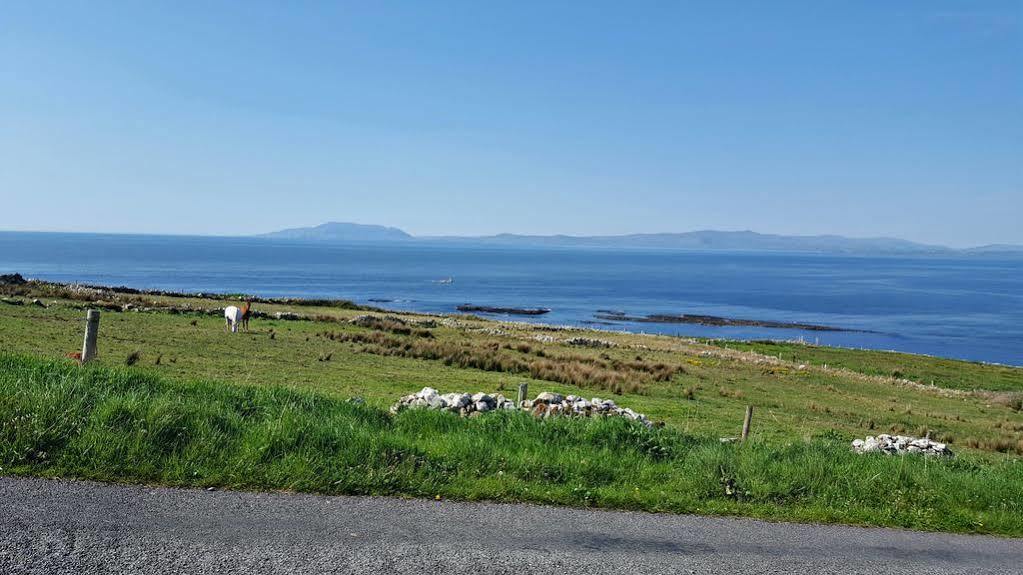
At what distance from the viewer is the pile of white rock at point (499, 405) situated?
15.9 metres

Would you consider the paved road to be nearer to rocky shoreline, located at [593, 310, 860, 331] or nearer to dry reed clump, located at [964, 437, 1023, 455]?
dry reed clump, located at [964, 437, 1023, 455]

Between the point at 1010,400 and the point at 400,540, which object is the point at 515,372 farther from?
the point at 1010,400

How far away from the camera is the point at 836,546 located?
28.7 ft

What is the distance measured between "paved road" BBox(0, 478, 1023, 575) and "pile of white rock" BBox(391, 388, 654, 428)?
246 inches

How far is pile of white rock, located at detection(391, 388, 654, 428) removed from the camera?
1593cm

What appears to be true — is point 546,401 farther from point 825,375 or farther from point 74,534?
point 825,375

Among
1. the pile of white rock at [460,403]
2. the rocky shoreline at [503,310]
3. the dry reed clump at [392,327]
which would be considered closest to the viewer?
the pile of white rock at [460,403]

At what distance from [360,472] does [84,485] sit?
126 inches

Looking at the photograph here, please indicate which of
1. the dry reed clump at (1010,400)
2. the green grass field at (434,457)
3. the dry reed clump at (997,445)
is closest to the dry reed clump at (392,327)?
the green grass field at (434,457)

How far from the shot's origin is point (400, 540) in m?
7.80

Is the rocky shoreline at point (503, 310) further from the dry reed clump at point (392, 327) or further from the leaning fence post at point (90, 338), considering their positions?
the leaning fence post at point (90, 338)

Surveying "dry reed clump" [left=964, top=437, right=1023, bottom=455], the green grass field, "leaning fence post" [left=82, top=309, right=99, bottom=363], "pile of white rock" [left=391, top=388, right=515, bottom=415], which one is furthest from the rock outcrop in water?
"leaning fence post" [left=82, top=309, right=99, bottom=363]

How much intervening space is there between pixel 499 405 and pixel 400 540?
354 inches

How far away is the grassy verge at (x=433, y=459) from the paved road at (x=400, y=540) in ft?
1.35
